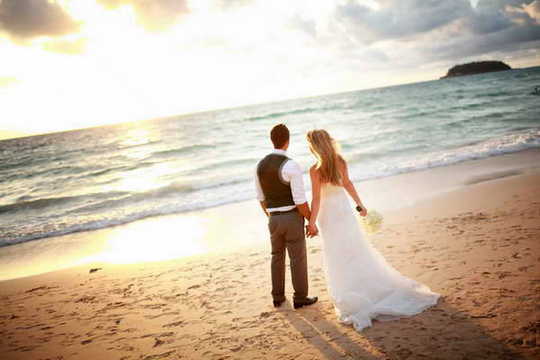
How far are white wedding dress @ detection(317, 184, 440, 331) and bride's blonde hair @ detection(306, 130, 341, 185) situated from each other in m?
0.16

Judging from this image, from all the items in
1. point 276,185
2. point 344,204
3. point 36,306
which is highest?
point 276,185

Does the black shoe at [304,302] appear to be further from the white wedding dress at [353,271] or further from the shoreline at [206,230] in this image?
the shoreline at [206,230]

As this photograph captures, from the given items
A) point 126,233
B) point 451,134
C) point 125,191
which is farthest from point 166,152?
point 451,134

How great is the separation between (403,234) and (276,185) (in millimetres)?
3760

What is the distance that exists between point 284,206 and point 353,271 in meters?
1.15

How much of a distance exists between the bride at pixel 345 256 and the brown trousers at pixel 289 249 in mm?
240

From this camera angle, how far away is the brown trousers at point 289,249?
3979 mm

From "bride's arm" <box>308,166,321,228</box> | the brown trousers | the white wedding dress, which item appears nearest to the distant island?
the white wedding dress

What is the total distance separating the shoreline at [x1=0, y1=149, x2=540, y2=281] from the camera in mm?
7492

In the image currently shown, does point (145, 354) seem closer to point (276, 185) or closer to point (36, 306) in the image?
point (276, 185)

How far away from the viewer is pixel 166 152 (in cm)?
2934

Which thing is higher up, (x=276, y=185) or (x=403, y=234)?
(x=276, y=185)

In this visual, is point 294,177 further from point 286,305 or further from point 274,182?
point 286,305

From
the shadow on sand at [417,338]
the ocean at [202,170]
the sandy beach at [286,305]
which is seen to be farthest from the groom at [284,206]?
the ocean at [202,170]
